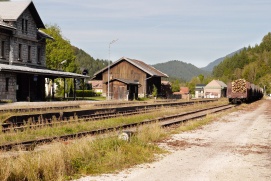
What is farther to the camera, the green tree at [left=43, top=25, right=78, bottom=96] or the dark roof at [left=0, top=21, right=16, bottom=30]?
the green tree at [left=43, top=25, right=78, bottom=96]

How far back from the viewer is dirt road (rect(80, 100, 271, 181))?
7.54m

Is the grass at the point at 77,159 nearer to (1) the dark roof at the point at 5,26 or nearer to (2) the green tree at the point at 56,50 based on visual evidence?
(1) the dark roof at the point at 5,26

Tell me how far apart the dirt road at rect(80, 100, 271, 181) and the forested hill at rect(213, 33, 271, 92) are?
139 meters

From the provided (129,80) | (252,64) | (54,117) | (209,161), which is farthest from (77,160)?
(252,64)

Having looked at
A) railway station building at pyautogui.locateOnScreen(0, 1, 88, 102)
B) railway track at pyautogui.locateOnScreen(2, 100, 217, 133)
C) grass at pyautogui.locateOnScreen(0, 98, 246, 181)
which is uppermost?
railway station building at pyautogui.locateOnScreen(0, 1, 88, 102)

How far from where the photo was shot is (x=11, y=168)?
6.64 meters

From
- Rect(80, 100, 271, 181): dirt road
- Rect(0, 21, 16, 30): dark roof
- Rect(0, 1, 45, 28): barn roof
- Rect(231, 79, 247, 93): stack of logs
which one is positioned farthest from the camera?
Rect(231, 79, 247, 93): stack of logs

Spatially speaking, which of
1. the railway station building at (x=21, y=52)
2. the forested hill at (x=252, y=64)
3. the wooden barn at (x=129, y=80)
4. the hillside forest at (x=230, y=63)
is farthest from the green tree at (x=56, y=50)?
the forested hill at (x=252, y=64)

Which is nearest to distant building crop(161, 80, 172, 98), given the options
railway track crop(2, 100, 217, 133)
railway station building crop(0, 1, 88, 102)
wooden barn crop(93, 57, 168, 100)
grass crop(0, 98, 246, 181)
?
wooden barn crop(93, 57, 168, 100)

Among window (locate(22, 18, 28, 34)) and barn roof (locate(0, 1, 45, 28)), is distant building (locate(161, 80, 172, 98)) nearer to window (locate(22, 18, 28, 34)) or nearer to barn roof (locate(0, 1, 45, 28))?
barn roof (locate(0, 1, 45, 28))

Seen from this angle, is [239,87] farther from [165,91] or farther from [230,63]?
[230,63]

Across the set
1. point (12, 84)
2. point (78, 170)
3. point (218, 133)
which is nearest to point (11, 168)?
point (78, 170)

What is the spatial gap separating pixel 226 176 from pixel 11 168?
4.49m

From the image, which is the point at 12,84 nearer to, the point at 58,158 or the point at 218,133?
the point at 218,133
